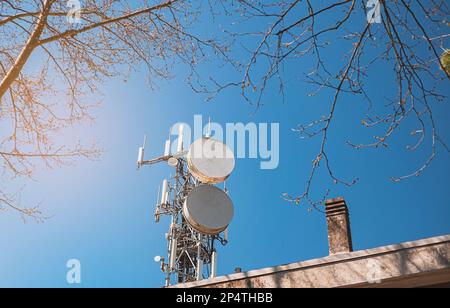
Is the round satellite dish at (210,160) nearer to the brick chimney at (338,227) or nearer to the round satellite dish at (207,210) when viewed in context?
the round satellite dish at (207,210)

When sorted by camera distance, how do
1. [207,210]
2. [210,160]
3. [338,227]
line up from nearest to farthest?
[338,227] < [207,210] < [210,160]

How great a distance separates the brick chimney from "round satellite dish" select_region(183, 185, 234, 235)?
308 cm

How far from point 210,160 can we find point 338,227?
178 inches

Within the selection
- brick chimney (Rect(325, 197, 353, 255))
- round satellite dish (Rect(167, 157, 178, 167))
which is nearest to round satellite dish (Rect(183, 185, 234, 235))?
brick chimney (Rect(325, 197, 353, 255))

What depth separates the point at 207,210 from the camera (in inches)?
422

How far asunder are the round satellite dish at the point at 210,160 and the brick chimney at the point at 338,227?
3754 mm

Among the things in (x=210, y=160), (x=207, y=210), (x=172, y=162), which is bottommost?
(x=207, y=210)

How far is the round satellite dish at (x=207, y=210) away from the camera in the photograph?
10531 millimetres

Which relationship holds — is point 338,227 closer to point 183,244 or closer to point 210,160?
point 210,160

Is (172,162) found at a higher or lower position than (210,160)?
higher

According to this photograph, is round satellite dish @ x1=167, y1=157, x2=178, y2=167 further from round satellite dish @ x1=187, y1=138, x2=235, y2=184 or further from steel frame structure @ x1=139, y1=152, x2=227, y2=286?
round satellite dish @ x1=187, y1=138, x2=235, y2=184

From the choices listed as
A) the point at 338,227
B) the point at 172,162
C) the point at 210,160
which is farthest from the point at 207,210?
the point at 172,162

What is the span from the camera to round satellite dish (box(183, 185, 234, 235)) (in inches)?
415
